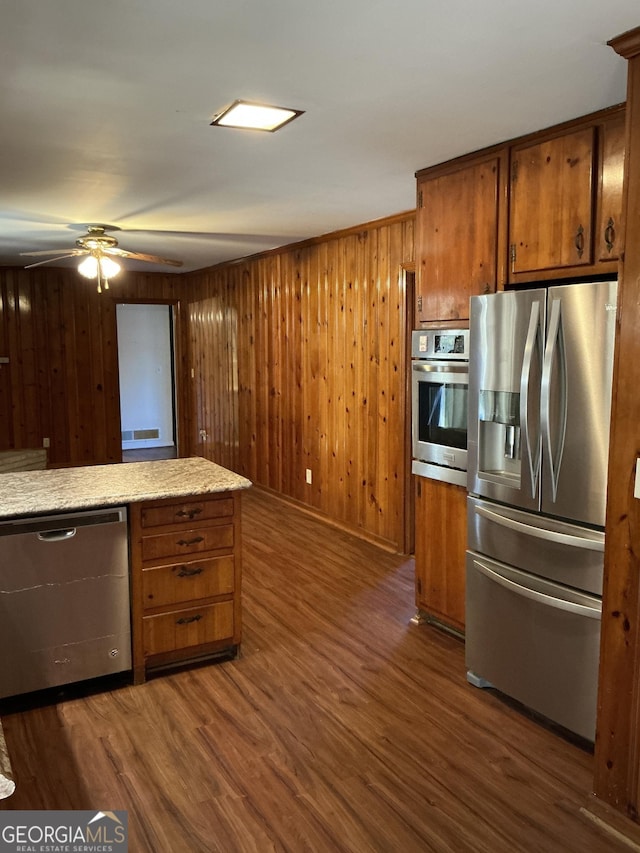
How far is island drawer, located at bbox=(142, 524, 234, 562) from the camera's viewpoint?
2982 mm

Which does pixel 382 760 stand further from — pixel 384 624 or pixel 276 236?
pixel 276 236

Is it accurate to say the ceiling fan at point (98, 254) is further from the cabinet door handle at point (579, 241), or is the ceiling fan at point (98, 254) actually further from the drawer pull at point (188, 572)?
the cabinet door handle at point (579, 241)

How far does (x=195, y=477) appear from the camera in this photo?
3199mm

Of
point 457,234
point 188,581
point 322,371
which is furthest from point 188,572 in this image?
point 322,371

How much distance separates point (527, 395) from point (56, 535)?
1.96 m

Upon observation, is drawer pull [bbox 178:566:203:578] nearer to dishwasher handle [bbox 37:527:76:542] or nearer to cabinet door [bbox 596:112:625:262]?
dishwasher handle [bbox 37:527:76:542]

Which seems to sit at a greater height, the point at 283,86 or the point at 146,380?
the point at 283,86

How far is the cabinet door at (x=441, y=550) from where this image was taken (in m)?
3.32

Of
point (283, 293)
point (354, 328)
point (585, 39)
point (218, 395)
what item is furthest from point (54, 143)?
point (218, 395)

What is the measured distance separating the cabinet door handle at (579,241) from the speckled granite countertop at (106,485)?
167 centimetres

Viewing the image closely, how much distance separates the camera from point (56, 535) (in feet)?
9.03

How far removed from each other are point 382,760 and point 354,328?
3.30 meters

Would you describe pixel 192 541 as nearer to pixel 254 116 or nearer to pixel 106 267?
pixel 254 116

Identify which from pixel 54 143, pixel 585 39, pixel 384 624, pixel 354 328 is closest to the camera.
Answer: pixel 585 39
